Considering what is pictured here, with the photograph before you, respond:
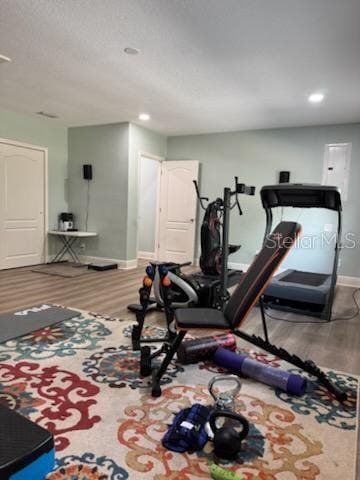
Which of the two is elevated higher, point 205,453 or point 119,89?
point 119,89

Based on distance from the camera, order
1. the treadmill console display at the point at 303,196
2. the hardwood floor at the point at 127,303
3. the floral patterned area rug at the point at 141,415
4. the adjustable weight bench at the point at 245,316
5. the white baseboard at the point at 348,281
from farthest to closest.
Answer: the white baseboard at the point at 348,281 < the treadmill console display at the point at 303,196 < the hardwood floor at the point at 127,303 < the adjustable weight bench at the point at 245,316 < the floral patterned area rug at the point at 141,415

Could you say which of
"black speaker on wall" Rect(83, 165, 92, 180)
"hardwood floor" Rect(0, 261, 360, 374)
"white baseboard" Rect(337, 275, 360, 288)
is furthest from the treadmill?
"black speaker on wall" Rect(83, 165, 92, 180)

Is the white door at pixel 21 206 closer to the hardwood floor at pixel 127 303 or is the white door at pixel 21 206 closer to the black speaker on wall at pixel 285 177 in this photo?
the hardwood floor at pixel 127 303

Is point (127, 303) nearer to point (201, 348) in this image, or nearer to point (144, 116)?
point (201, 348)

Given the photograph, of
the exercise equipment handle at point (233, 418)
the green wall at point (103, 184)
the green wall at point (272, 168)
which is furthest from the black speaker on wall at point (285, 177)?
the exercise equipment handle at point (233, 418)

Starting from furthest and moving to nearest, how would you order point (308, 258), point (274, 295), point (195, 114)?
point (308, 258) → point (195, 114) → point (274, 295)

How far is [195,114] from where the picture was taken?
5273mm

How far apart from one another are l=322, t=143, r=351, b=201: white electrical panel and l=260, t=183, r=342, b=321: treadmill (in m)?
1.87

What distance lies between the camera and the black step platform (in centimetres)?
110

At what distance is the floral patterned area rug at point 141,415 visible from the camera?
150cm

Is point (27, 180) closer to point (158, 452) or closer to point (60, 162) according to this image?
point (60, 162)

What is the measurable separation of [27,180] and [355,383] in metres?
5.76

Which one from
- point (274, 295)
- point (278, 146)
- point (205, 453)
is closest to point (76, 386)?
point (205, 453)

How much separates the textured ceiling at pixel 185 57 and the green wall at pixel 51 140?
1.50 feet
